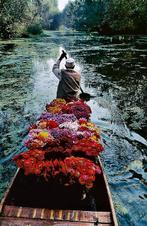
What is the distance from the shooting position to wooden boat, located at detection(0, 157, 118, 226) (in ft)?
15.9

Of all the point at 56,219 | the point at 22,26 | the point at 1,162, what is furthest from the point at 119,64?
the point at 22,26

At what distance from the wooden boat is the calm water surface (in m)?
1.10

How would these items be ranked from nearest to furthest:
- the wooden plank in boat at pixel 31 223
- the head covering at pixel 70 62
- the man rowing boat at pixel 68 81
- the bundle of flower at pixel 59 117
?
the wooden plank in boat at pixel 31 223 → the bundle of flower at pixel 59 117 → the head covering at pixel 70 62 → the man rowing boat at pixel 68 81

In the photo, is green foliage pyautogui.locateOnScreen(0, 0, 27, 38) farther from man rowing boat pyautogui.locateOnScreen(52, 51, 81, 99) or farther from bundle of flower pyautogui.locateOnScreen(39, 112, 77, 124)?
bundle of flower pyautogui.locateOnScreen(39, 112, 77, 124)

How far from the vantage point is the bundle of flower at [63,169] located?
210 inches

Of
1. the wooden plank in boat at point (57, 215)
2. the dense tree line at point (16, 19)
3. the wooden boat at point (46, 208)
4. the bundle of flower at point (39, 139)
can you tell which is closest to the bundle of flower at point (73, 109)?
the bundle of flower at point (39, 139)

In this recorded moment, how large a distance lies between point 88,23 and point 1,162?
8287 centimetres

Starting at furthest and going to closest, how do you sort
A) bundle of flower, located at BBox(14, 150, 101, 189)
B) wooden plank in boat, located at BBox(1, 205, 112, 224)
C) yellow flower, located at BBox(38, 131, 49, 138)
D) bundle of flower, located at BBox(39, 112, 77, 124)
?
bundle of flower, located at BBox(39, 112, 77, 124) < yellow flower, located at BBox(38, 131, 49, 138) < bundle of flower, located at BBox(14, 150, 101, 189) < wooden plank in boat, located at BBox(1, 205, 112, 224)

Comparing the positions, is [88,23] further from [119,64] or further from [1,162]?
[1,162]

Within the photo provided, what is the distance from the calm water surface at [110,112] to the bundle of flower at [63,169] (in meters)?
1.40

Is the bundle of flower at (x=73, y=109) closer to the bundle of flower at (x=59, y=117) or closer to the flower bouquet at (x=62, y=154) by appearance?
the bundle of flower at (x=59, y=117)

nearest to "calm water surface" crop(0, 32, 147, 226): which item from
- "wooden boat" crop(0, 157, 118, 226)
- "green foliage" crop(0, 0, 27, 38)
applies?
"wooden boat" crop(0, 157, 118, 226)

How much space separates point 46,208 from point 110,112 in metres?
7.52

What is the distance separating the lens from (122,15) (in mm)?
59750
